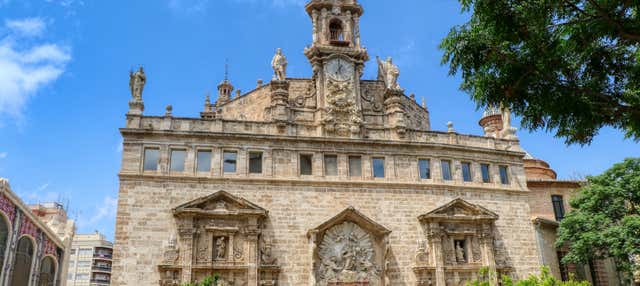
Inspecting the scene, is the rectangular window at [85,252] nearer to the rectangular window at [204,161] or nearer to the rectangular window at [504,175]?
the rectangular window at [204,161]

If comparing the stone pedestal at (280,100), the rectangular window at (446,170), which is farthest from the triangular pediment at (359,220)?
the stone pedestal at (280,100)

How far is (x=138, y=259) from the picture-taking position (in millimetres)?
22344

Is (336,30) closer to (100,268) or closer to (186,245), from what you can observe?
(186,245)

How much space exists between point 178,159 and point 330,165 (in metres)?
7.35

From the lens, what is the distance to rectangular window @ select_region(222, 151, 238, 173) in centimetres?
2478

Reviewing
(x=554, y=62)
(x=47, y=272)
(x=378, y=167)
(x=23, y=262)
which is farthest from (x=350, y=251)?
(x=47, y=272)

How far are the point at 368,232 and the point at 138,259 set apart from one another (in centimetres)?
1050

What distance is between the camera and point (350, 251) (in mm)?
24469

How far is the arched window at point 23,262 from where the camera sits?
27.5 metres

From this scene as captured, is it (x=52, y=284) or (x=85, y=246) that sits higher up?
(x=85, y=246)

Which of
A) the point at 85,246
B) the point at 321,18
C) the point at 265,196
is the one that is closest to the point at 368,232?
the point at 265,196

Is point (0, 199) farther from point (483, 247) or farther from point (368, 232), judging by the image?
point (483, 247)

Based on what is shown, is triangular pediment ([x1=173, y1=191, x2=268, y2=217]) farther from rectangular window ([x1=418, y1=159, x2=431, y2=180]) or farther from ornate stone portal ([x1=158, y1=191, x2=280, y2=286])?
rectangular window ([x1=418, y1=159, x2=431, y2=180])

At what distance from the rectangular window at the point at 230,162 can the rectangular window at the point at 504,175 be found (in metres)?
14.3
